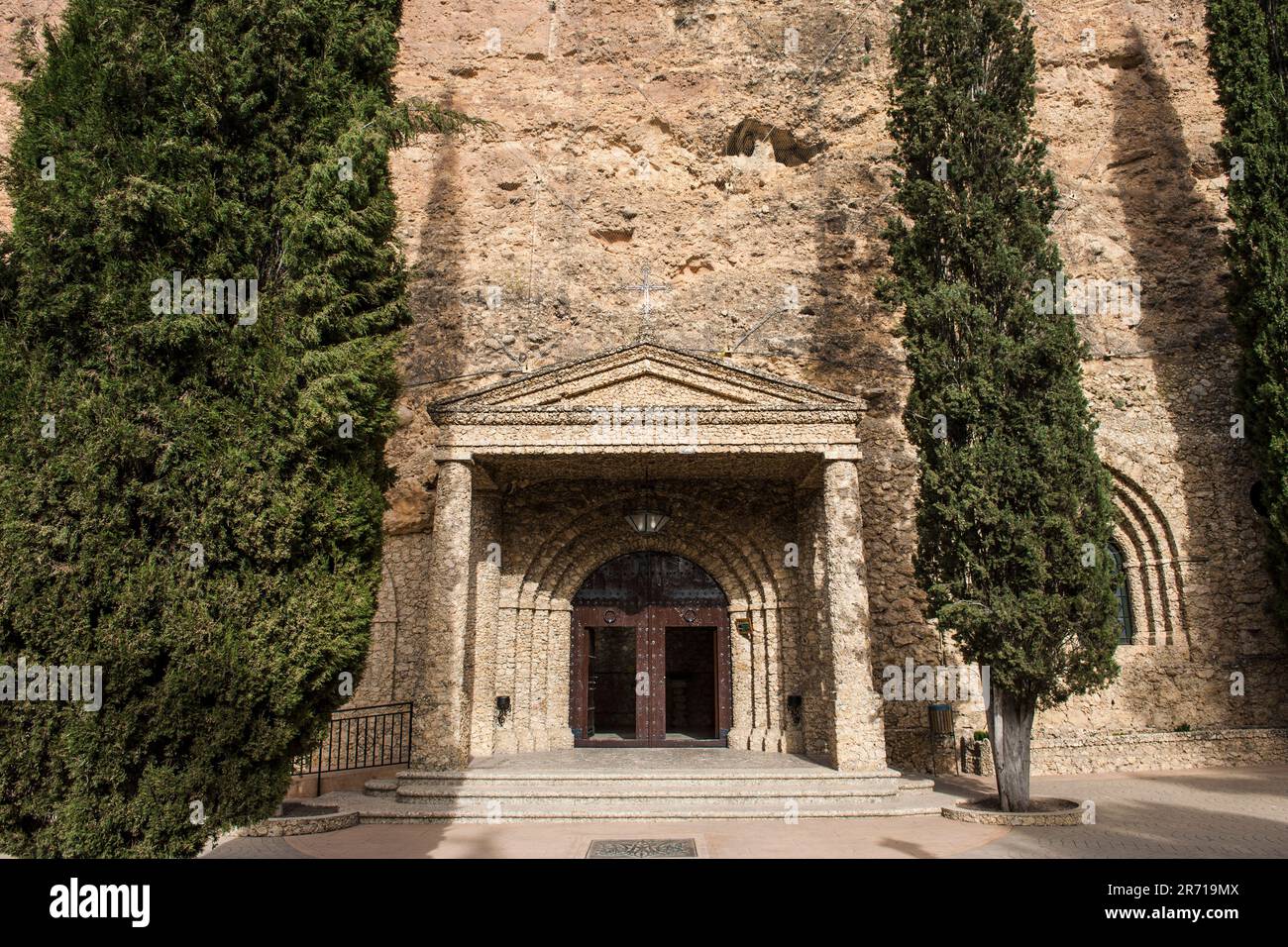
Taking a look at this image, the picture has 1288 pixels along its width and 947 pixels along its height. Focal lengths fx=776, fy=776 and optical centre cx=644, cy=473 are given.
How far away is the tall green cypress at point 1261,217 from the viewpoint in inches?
501

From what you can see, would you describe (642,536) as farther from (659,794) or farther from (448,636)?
(659,794)

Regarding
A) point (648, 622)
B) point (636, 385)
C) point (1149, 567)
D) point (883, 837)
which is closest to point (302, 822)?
point (648, 622)

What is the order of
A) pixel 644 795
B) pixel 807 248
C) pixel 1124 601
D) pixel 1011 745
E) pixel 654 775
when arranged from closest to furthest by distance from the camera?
pixel 1011 745 < pixel 644 795 < pixel 654 775 < pixel 1124 601 < pixel 807 248

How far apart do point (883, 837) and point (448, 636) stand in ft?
19.1

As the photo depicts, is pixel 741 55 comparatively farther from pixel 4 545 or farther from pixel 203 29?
pixel 4 545

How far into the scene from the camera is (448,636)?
10.3 metres

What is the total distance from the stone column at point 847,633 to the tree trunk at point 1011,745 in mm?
1366

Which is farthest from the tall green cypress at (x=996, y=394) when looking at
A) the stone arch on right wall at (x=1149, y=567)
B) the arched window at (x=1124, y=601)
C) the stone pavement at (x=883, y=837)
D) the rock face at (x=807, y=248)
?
the stone arch on right wall at (x=1149, y=567)

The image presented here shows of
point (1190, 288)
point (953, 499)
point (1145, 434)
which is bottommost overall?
point (953, 499)

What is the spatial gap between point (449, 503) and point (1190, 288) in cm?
1481

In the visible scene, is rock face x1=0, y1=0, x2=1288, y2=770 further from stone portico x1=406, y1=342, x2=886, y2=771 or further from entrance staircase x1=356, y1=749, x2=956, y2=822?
entrance staircase x1=356, y1=749, x2=956, y2=822

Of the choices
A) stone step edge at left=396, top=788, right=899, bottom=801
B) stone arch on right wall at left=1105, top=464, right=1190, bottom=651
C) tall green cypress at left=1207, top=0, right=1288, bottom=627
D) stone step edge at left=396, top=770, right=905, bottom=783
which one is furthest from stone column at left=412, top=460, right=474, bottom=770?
tall green cypress at left=1207, top=0, right=1288, bottom=627

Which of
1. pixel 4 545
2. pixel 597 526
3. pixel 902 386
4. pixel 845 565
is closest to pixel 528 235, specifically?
pixel 597 526

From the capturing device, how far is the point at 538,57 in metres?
17.3
